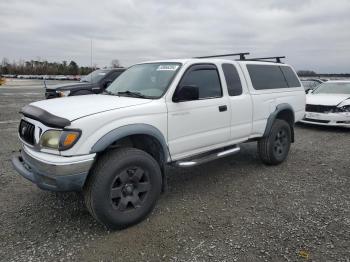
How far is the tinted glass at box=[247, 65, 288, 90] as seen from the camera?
545 centimetres

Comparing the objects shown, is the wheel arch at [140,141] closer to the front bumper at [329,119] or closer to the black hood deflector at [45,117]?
the black hood deflector at [45,117]

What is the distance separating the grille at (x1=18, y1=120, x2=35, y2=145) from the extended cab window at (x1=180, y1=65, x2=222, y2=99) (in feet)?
6.17

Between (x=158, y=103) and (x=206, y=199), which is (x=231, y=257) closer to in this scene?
(x=206, y=199)

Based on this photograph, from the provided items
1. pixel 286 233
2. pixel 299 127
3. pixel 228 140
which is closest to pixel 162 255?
pixel 286 233

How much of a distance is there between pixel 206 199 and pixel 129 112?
5.50ft

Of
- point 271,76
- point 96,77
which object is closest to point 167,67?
point 271,76

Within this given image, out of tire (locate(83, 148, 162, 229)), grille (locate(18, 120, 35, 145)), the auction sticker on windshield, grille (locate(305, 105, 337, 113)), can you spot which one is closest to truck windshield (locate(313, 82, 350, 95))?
grille (locate(305, 105, 337, 113))

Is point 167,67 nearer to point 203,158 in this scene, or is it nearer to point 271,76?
point 203,158

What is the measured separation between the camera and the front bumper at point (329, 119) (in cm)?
907

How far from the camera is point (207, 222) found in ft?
12.3

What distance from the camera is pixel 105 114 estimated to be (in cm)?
340

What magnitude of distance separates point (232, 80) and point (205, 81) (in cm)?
58

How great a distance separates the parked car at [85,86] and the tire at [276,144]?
608cm

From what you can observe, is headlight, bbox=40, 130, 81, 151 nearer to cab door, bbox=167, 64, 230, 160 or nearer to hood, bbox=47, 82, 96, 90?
cab door, bbox=167, 64, 230, 160
